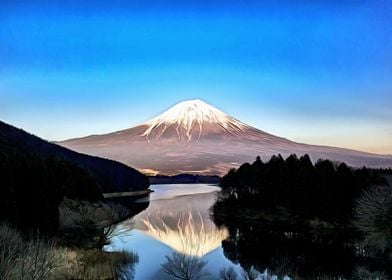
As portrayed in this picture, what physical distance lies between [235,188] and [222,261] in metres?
37.4

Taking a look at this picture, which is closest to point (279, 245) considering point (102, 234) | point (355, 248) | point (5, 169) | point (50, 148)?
point (355, 248)

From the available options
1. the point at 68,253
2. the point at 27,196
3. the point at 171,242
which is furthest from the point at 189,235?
the point at 68,253

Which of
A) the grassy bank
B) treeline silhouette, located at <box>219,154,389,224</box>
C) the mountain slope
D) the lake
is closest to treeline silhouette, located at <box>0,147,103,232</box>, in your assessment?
the grassy bank

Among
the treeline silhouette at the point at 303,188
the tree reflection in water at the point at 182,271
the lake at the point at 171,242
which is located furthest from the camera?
the treeline silhouette at the point at 303,188

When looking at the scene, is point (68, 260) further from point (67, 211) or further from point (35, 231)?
point (67, 211)

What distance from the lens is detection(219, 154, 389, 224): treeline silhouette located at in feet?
155

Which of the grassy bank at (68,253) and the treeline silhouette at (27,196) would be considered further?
the treeline silhouette at (27,196)

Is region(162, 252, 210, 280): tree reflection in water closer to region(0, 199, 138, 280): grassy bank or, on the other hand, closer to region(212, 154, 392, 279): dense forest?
region(0, 199, 138, 280): grassy bank

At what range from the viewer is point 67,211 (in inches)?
1535

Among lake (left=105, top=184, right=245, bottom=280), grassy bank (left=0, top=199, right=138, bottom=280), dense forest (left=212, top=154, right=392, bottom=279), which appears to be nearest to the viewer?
grassy bank (left=0, top=199, right=138, bottom=280)

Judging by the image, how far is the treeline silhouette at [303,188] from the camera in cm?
4709

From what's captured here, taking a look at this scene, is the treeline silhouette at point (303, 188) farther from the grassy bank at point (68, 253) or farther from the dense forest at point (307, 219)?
the grassy bank at point (68, 253)

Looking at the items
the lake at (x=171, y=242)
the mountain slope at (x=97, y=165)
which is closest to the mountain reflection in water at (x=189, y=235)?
the lake at (x=171, y=242)

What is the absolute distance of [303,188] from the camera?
171ft
